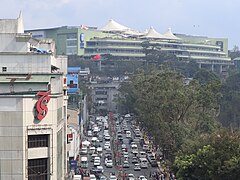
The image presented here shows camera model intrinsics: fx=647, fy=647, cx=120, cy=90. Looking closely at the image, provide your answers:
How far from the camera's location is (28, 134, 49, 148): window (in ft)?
104

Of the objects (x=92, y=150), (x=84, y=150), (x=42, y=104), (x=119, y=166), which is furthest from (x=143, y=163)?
(x=42, y=104)

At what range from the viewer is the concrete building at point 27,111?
30953 mm

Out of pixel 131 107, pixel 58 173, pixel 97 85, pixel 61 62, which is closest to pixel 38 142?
pixel 58 173

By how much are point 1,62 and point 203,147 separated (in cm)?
1245

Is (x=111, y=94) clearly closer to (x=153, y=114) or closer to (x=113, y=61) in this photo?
(x=113, y=61)

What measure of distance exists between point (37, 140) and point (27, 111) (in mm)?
1796

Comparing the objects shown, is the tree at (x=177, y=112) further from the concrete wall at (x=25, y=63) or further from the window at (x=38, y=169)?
the window at (x=38, y=169)

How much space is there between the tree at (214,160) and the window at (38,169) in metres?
9.06

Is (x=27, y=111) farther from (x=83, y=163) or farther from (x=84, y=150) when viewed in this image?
(x=84, y=150)

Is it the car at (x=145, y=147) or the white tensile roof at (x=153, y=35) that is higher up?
the white tensile roof at (x=153, y=35)

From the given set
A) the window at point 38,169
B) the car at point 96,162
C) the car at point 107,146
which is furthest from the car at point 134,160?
the window at point 38,169

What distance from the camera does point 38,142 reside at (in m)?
32.1

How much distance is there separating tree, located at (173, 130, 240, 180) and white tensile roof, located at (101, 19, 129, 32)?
12659 cm

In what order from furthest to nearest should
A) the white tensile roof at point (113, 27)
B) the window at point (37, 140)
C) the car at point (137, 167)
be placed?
the white tensile roof at point (113, 27)
the car at point (137, 167)
the window at point (37, 140)
